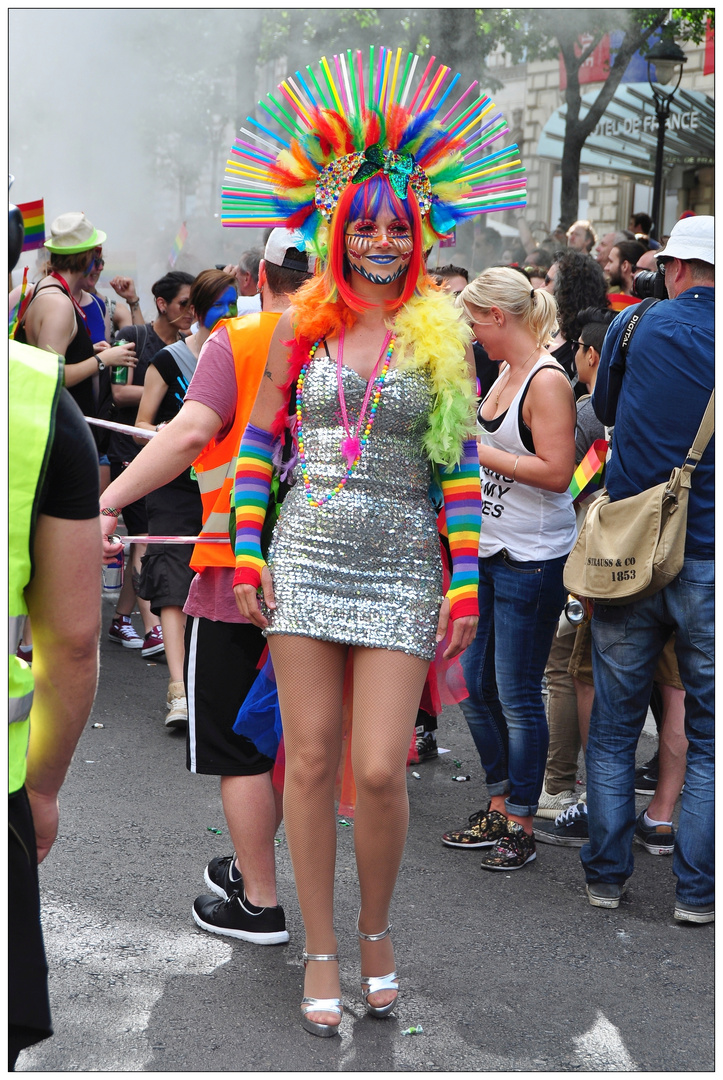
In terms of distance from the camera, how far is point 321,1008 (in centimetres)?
266

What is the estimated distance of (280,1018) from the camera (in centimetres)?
273

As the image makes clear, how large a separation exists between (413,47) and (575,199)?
117 inches

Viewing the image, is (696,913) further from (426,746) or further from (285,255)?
(285,255)

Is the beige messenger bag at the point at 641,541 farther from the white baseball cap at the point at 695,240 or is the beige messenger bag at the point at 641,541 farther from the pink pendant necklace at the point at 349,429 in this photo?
the pink pendant necklace at the point at 349,429

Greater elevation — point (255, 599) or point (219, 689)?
point (255, 599)

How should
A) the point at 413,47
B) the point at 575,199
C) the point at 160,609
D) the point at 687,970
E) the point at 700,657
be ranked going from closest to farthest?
the point at 687,970 → the point at 700,657 → the point at 160,609 → the point at 413,47 → the point at 575,199

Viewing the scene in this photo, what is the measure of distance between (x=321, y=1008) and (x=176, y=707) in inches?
99.4

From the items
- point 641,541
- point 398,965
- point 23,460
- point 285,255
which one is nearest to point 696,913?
point 398,965

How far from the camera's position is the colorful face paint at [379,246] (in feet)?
8.79

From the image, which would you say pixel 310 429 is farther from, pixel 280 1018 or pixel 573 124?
pixel 573 124

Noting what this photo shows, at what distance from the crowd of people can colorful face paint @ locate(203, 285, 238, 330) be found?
4.22 ft

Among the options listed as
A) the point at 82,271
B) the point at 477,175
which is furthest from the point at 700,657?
the point at 82,271

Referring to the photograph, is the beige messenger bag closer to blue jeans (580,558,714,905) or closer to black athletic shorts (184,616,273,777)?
blue jeans (580,558,714,905)

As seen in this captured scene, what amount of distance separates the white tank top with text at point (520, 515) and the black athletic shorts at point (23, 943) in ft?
7.61
